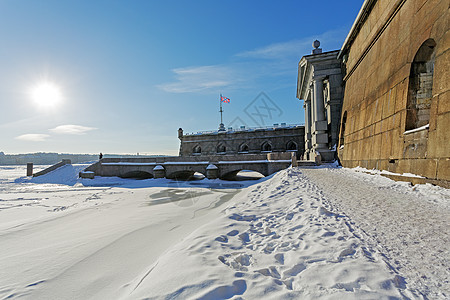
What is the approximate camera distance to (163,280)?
262 centimetres

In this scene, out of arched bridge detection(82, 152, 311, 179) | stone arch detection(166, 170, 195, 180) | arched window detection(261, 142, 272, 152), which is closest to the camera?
arched bridge detection(82, 152, 311, 179)

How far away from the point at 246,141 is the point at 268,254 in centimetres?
2917

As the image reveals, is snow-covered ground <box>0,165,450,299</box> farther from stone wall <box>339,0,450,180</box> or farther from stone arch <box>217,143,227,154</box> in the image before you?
stone arch <box>217,143,227,154</box>

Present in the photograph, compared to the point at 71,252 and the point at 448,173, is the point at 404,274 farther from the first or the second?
the point at 71,252

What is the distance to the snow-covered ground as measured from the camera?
2113mm

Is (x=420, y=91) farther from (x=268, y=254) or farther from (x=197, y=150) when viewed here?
(x=197, y=150)

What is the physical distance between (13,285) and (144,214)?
4.90m

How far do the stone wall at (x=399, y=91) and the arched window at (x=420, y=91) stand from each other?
24 mm

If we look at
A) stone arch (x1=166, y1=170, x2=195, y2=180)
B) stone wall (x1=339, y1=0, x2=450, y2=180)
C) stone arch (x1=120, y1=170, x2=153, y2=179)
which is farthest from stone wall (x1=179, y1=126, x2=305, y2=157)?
stone wall (x1=339, y1=0, x2=450, y2=180)

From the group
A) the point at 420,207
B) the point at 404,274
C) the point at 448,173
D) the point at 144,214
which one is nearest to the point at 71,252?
the point at 144,214

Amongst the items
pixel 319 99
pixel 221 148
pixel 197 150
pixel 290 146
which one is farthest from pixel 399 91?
pixel 197 150

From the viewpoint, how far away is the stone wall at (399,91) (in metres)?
5.15

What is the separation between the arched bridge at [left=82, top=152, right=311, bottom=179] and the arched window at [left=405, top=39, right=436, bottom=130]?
11.2 metres

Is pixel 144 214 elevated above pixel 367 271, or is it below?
below
